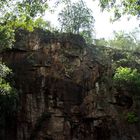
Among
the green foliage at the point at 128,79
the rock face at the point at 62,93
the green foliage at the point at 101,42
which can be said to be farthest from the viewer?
the green foliage at the point at 101,42

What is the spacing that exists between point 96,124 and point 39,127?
3.40m

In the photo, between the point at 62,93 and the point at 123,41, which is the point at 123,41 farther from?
the point at 62,93

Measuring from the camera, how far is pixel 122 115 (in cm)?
2261

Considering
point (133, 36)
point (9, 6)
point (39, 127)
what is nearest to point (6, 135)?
point (39, 127)

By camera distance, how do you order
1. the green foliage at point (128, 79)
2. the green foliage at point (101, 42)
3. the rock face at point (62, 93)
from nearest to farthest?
the rock face at point (62, 93), the green foliage at point (128, 79), the green foliage at point (101, 42)

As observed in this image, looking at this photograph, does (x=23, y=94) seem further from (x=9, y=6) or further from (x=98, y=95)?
(x=9, y=6)

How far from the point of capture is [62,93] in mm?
22984

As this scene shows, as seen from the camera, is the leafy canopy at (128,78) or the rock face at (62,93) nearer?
the rock face at (62,93)

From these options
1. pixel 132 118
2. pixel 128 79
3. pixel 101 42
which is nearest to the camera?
pixel 132 118

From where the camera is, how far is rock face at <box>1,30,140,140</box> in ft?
72.0

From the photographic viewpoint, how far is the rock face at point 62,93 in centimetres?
2194

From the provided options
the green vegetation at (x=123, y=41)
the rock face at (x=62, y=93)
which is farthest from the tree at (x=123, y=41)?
the rock face at (x=62, y=93)

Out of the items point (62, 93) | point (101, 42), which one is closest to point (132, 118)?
point (62, 93)

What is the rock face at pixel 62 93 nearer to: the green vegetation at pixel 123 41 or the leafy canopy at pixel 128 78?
the leafy canopy at pixel 128 78
